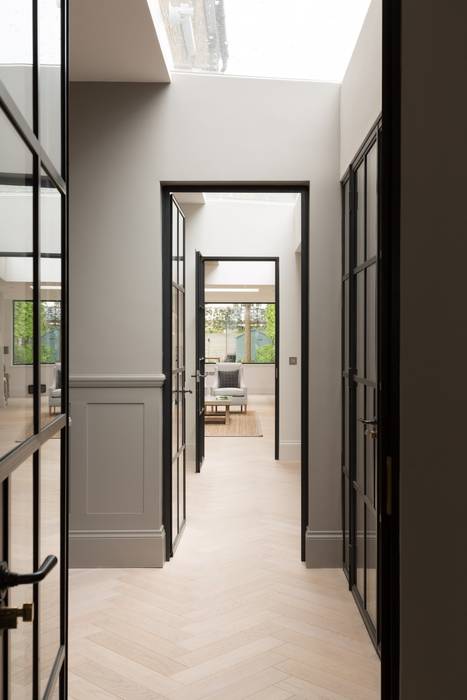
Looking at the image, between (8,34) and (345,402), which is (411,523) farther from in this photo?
(345,402)

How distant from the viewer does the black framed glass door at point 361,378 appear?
2842mm

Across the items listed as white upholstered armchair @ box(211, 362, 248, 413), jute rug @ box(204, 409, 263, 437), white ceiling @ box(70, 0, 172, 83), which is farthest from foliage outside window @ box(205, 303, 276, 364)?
white ceiling @ box(70, 0, 172, 83)

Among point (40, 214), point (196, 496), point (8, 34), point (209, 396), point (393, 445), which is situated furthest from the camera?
point (209, 396)

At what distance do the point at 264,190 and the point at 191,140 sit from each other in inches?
20.7

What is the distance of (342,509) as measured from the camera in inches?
149

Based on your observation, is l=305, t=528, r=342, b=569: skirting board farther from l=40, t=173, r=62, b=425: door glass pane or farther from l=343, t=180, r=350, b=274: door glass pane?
l=40, t=173, r=62, b=425: door glass pane

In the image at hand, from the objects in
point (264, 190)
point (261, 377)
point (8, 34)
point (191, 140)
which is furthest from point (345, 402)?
point (261, 377)

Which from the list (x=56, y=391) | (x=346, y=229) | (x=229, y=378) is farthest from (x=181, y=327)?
(x=229, y=378)

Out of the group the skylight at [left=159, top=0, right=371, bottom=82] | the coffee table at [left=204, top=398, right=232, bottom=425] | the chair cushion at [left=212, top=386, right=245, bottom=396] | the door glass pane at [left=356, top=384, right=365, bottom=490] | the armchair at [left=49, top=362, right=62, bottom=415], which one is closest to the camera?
the armchair at [left=49, top=362, right=62, bottom=415]

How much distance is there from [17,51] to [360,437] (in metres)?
2.54

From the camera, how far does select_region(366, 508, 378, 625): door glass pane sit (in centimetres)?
285

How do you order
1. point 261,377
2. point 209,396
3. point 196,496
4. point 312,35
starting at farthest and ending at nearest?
point 261,377
point 209,396
point 196,496
point 312,35

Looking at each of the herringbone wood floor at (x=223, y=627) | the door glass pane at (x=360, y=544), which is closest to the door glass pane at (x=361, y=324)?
the door glass pane at (x=360, y=544)

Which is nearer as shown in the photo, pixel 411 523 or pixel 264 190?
pixel 411 523
